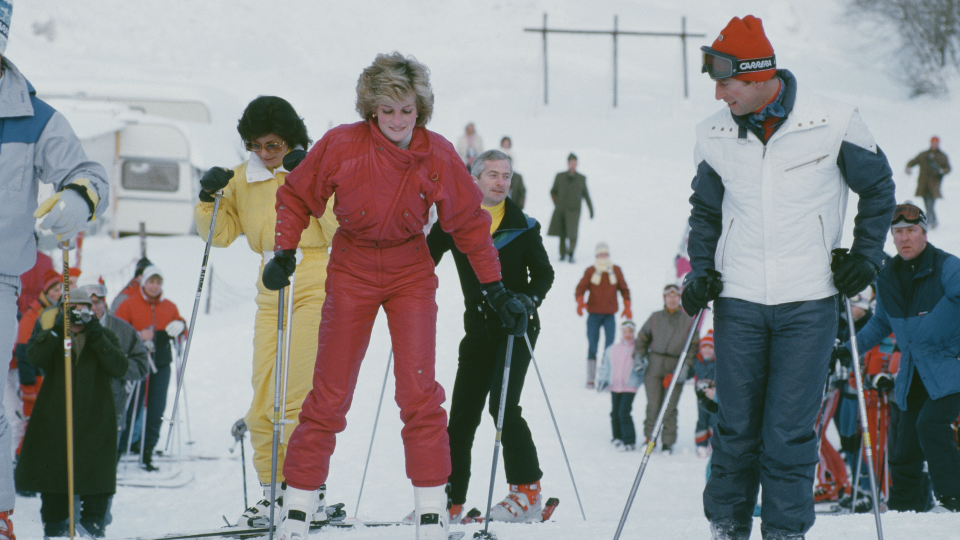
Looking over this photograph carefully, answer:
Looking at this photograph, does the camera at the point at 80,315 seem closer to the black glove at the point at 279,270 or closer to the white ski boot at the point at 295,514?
the black glove at the point at 279,270

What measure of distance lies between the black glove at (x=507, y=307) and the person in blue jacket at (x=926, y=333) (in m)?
2.57

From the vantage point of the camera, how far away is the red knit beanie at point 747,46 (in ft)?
10.1

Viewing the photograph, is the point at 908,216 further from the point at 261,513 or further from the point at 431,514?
the point at 261,513

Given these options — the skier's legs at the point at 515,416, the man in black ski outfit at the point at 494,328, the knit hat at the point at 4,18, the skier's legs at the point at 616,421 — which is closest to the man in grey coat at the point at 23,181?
the knit hat at the point at 4,18

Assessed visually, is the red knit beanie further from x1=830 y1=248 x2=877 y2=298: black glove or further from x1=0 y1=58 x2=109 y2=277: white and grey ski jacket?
x1=0 y1=58 x2=109 y2=277: white and grey ski jacket

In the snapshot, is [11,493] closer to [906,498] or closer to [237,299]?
[906,498]

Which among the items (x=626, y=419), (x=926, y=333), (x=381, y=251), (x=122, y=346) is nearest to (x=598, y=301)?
(x=626, y=419)

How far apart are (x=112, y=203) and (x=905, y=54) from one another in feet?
101

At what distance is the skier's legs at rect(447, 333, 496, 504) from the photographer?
453 centimetres

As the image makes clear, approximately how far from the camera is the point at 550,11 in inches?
1721

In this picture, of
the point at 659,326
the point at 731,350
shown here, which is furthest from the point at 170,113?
the point at 731,350

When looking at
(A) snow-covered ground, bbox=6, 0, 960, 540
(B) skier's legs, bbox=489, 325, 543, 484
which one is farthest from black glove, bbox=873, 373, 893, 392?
(B) skier's legs, bbox=489, 325, 543, 484

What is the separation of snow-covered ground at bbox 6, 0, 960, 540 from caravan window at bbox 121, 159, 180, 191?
1071 millimetres

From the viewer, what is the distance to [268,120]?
4.00 m
